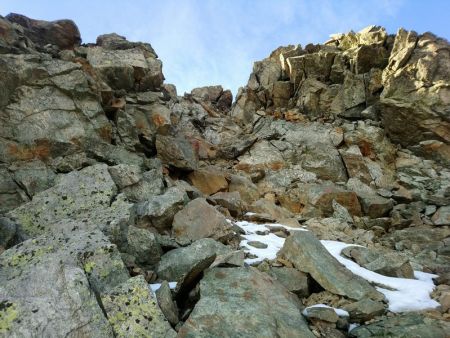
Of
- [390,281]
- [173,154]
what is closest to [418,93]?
[173,154]

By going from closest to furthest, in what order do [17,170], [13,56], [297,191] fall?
[17,170], [13,56], [297,191]

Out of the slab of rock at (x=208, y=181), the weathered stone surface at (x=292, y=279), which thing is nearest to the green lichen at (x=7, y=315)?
the weathered stone surface at (x=292, y=279)

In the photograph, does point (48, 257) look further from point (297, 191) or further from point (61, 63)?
point (297, 191)

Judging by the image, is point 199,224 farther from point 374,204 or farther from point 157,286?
point 374,204

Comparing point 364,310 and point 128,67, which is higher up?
point 128,67

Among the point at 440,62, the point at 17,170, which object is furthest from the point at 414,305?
the point at 440,62

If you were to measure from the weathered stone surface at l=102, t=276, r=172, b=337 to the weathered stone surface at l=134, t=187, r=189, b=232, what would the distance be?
441 centimetres

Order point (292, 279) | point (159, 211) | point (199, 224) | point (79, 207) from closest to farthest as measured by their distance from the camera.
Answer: point (292, 279) < point (79, 207) < point (199, 224) < point (159, 211)

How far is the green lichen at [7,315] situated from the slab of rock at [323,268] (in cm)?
662

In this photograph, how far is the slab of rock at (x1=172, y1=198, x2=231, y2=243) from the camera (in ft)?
37.1

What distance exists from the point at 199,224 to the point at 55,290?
571 cm

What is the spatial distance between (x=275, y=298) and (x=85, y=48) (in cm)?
2010

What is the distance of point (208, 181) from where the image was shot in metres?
18.6

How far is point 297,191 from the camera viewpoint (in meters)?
20.2
